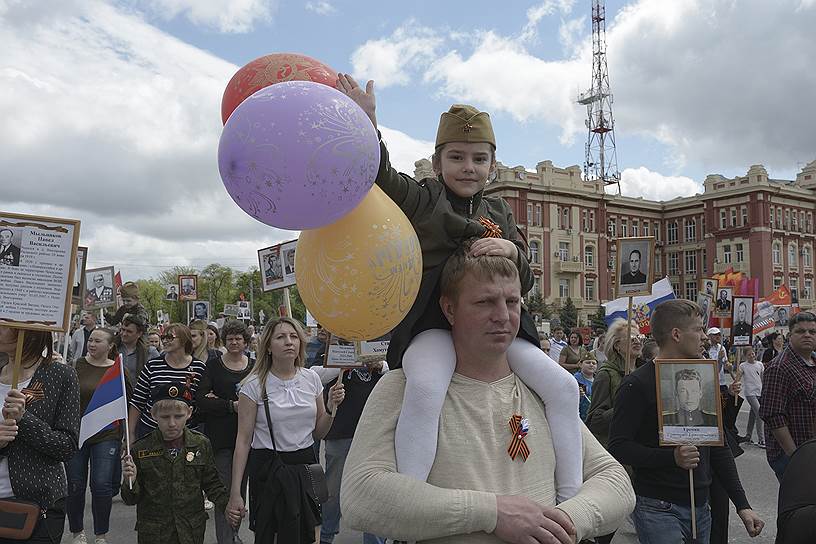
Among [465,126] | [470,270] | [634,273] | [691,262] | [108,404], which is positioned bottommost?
[108,404]

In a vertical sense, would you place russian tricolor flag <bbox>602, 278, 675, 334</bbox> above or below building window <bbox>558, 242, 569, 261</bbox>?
below

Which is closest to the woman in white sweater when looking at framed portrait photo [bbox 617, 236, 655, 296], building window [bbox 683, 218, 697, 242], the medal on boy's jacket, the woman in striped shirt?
the woman in striped shirt

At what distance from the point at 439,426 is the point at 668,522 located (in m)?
2.48

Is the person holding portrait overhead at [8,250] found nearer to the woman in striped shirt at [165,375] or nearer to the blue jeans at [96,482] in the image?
the woman in striped shirt at [165,375]

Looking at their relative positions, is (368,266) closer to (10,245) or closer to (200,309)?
(10,245)

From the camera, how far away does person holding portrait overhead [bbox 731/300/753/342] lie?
1370 cm

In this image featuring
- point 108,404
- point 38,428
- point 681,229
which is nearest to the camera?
point 38,428

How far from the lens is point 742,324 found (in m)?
13.8

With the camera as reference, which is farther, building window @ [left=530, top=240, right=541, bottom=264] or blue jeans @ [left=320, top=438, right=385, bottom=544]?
building window @ [left=530, top=240, right=541, bottom=264]

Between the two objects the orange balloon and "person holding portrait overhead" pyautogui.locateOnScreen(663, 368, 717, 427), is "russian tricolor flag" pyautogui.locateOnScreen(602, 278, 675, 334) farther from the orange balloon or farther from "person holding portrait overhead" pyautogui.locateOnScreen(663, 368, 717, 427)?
the orange balloon

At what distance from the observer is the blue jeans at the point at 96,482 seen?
6652 mm

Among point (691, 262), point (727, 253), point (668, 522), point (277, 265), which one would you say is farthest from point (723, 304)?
point (691, 262)

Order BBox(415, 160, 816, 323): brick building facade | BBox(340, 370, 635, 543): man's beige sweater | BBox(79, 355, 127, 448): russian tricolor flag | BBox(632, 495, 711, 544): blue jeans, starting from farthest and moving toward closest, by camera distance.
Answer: BBox(415, 160, 816, 323): brick building facade < BBox(79, 355, 127, 448): russian tricolor flag < BBox(632, 495, 711, 544): blue jeans < BBox(340, 370, 635, 543): man's beige sweater

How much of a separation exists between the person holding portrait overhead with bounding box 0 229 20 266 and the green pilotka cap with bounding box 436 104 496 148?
248 centimetres
